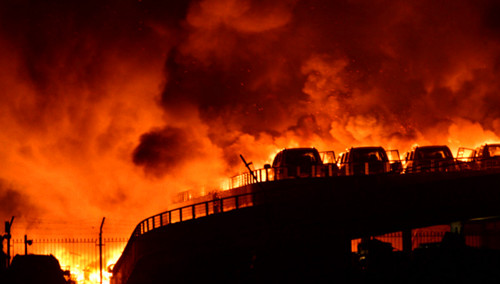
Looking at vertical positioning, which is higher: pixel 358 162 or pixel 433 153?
pixel 433 153

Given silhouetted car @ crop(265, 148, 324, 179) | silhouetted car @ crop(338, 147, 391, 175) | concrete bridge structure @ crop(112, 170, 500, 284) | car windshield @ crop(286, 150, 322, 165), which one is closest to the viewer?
concrete bridge structure @ crop(112, 170, 500, 284)

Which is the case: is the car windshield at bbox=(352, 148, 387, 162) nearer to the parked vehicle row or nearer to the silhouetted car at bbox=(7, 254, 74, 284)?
the parked vehicle row

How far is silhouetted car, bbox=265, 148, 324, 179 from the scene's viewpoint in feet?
108

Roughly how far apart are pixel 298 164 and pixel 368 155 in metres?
3.33

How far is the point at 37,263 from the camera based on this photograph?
2867 cm

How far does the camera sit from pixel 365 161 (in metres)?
33.7

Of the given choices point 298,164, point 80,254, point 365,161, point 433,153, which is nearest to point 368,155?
point 365,161

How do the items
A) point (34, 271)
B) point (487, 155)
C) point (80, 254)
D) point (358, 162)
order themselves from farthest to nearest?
point (80, 254) → point (487, 155) → point (358, 162) → point (34, 271)

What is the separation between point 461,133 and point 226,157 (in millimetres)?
15269

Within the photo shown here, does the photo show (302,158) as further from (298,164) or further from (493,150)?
(493,150)

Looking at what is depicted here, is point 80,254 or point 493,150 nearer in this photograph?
point 493,150

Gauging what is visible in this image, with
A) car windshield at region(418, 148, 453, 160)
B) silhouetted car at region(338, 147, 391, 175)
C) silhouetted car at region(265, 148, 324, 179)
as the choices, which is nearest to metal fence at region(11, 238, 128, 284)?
silhouetted car at region(265, 148, 324, 179)

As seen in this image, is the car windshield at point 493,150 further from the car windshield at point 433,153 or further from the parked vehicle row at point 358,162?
the car windshield at point 433,153

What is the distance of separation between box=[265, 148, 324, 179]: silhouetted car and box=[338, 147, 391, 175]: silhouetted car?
4.03ft
